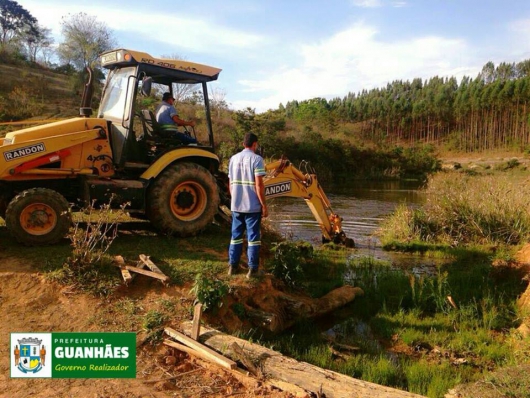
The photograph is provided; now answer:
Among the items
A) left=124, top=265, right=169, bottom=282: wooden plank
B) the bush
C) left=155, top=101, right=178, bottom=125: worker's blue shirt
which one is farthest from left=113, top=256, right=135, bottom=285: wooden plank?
left=155, top=101, right=178, bottom=125: worker's blue shirt

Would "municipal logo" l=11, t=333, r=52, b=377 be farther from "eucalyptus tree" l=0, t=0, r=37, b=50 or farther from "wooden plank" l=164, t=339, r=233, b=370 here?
"eucalyptus tree" l=0, t=0, r=37, b=50

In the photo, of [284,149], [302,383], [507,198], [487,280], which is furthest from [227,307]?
[284,149]

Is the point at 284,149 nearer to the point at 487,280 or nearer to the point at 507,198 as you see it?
the point at 507,198

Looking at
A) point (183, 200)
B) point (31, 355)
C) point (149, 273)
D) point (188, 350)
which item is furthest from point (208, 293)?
point (183, 200)

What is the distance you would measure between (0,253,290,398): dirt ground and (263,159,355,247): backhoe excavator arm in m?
3.53

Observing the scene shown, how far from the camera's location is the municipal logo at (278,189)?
870 centimetres

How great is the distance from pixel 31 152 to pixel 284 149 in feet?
95.6

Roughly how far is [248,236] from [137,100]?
10.4 ft

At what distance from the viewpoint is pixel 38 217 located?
6.64 metres

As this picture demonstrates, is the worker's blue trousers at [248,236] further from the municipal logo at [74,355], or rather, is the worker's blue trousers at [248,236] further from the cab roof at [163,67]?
the cab roof at [163,67]

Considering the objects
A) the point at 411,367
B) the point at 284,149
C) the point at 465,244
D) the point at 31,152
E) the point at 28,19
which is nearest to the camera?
the point at 411,367

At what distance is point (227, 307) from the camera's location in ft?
18.8

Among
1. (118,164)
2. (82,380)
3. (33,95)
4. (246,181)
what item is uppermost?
(33,95)

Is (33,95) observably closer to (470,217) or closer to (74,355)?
(470,217)
